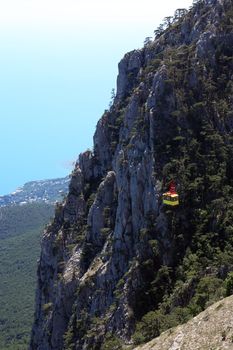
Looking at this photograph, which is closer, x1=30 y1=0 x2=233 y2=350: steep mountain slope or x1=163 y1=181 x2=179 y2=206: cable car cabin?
x1=30 y1=0 x2=233 y2=350: steep mountain slope

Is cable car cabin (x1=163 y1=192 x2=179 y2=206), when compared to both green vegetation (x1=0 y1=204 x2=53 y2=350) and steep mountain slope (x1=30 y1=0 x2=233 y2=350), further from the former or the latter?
green vegetation (x1=0 y1=204 x2=53 y2=350)

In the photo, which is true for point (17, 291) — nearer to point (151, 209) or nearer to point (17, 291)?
point (17, 291)

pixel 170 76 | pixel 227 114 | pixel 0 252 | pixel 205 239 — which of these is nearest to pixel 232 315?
pixel 205 239

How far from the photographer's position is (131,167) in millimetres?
62188

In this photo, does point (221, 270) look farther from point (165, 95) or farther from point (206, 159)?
point (165, 95)

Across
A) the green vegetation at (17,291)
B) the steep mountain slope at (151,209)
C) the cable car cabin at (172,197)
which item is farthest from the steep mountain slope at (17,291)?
the cable car cabin at (172,197)

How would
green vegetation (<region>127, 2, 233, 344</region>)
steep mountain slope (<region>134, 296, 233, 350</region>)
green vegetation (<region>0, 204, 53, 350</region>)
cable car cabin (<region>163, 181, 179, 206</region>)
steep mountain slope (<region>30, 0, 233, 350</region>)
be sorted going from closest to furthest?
steep mountain slope (<region>134, 296, 233, 350</region>)
green vegetation (<region>127, 2, 233, 344</region>)
steep mountain slope (<region>30, 0, 233, 350</region>)
cable car cabin (<region>163, 181, 179, 206</region>)
green vegetation (<region>0, 204, 53, 350</region>)

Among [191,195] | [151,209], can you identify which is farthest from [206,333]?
[151,209]

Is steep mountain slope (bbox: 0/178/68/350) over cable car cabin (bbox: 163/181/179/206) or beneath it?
beneath

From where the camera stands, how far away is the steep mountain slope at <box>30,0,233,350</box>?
5150 centimetres

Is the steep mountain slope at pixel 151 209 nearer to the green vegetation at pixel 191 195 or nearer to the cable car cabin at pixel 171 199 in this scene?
the green vegetation at pixel 191 195

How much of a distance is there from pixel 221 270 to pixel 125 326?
12502mm

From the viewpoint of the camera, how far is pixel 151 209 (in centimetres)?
5750

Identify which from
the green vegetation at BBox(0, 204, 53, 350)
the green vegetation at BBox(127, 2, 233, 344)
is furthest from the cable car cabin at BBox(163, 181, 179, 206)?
the green vegetation at BBox(0, 204, 53, 350)
